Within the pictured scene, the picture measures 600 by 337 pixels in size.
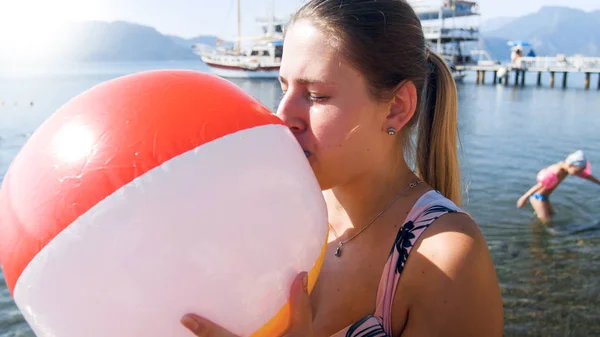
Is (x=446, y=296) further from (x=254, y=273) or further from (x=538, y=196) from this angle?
(x=538, y=196)

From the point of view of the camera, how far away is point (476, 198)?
32.6ft

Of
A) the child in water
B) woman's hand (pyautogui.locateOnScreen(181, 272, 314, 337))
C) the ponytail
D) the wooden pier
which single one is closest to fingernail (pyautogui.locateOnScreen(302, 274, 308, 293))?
woman's hand (pyautogui.locateOnScreen(181, 272, 314, 337))

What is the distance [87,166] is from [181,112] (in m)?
0.31

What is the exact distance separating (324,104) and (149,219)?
0.79 m

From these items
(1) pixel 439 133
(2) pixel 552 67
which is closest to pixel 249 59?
(2) pixel 552 67

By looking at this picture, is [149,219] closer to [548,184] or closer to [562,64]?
[548,184]

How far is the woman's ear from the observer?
80.8 inches

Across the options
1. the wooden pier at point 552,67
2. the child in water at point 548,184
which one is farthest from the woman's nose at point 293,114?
the wooden pier at point 552,67

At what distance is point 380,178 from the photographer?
2170 mm

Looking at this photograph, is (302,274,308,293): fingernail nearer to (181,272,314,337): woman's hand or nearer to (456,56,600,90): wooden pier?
(181,272,314,337): woman's hand

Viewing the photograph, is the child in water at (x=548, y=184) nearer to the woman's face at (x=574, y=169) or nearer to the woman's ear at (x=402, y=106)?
the woman's face at (x=574, y=169)

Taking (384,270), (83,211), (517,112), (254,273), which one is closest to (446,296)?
(384,270)

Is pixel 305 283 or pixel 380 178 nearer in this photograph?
pixel 305 283

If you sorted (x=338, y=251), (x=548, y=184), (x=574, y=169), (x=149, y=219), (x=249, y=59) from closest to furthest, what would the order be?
(x=149, y=219)
(x=338, y=251)
(x=548, y=184)
(x=574, y=169)
(x=249, y=59)
